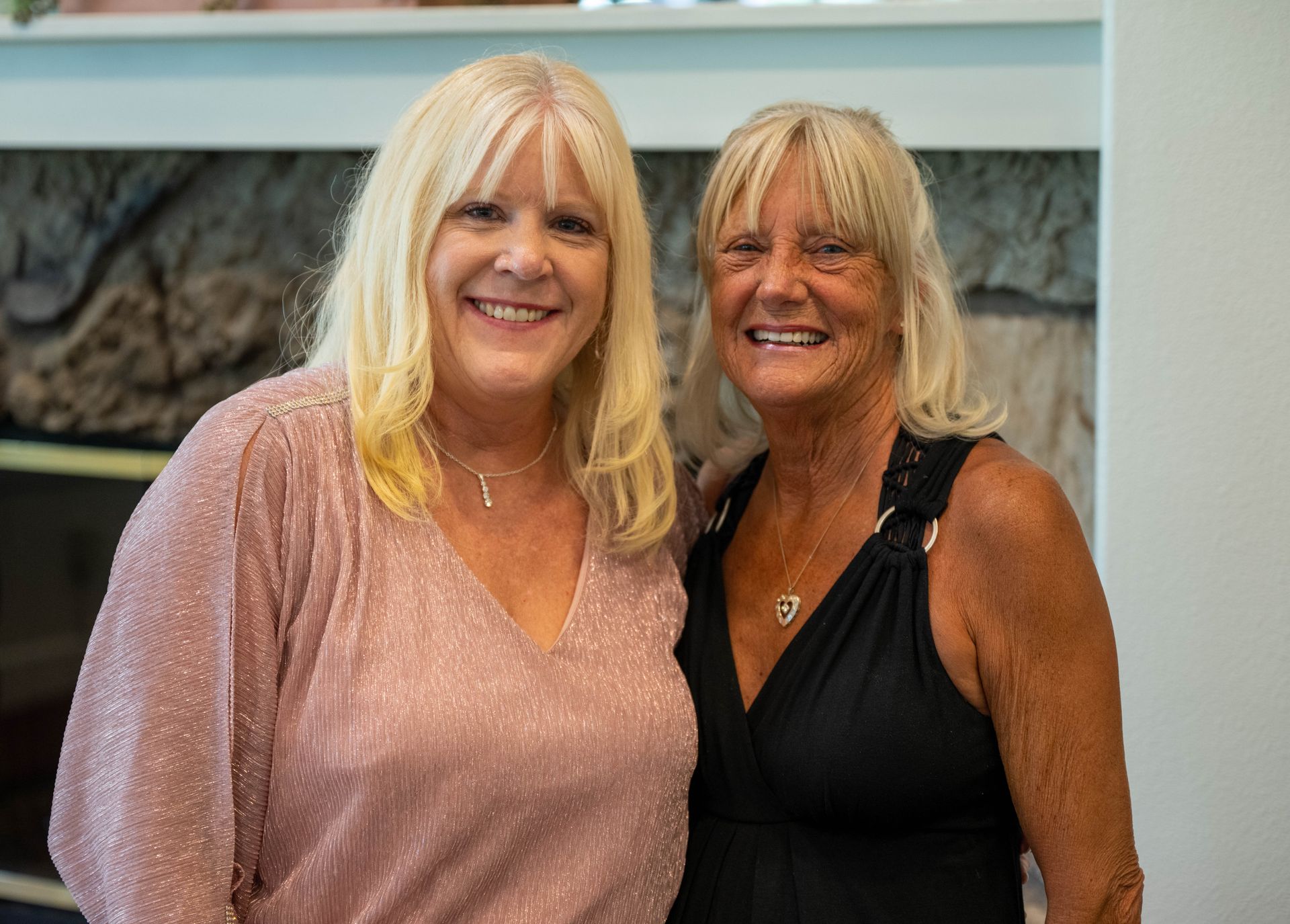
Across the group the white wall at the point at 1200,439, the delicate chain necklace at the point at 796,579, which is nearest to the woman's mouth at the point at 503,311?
the delicate chain necklace at the point at 796,579

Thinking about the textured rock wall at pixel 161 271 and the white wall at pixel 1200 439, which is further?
the textured rock wall at pixel 161 271

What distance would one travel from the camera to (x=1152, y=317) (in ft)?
5.34

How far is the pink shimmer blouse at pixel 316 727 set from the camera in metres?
1.11

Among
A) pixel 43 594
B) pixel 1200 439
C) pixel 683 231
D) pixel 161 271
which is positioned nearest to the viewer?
pixel 1200 439

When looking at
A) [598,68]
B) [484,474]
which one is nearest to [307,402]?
[484,474]

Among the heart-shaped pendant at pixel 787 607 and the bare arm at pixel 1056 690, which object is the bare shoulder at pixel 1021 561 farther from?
the heart-shaped pendant at pixel 787 607

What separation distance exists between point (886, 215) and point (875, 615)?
0.47m

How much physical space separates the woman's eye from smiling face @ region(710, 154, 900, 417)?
0.19 meters

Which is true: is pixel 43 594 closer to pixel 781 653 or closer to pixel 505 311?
pixel 505 311

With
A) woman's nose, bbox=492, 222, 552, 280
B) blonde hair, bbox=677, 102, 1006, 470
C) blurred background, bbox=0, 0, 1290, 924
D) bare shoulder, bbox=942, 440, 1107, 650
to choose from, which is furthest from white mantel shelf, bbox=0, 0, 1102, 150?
bare shoulder, bbox=942, 440, 1107, 650

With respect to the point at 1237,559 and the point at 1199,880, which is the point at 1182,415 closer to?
the point at 1237,559

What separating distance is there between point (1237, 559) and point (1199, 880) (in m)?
0.48

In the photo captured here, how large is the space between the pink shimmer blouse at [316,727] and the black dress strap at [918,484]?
38cm

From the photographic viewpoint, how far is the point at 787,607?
137 centimetres
